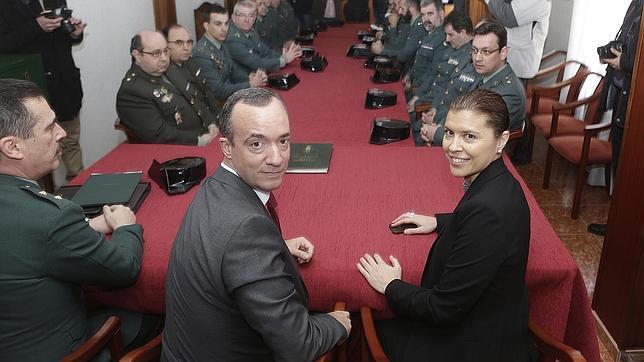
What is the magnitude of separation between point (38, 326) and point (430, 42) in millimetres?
3952

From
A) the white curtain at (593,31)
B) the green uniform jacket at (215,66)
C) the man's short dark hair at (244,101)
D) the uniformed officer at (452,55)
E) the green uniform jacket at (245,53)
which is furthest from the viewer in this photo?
the green uniform jacket at (245,53)

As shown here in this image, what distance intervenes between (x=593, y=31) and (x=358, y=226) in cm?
344

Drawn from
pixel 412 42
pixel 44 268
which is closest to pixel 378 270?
pixel 44 268

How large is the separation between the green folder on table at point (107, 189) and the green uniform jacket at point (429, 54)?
2.91m

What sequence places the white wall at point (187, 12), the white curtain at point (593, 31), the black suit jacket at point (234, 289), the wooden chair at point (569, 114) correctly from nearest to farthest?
the black suit jacket at point (234, 289)
the wooden chair at point (569, 114)
the white curtain at point (593, 31)
the white wall at point (187, 12)

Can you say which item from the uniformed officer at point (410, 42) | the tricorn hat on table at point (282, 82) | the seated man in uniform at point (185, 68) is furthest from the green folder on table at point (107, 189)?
the uniformed officer at point (410, 42)

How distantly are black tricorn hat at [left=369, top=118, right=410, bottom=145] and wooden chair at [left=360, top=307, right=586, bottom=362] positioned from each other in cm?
133

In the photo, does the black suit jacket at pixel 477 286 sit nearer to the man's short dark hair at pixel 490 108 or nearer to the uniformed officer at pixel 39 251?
the man's short dark hair at pixel 490 108

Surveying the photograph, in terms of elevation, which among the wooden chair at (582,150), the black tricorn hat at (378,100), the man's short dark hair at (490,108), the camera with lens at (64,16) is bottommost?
the wooden chair at (582,150)

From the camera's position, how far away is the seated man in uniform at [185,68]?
11.4 ft

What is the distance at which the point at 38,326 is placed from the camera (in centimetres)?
151

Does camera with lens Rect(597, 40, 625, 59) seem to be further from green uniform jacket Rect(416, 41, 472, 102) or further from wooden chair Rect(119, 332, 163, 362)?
wooden chair Rect(119, 332, 163, 362)

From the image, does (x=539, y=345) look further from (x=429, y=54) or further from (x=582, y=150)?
(x=429, y=54)

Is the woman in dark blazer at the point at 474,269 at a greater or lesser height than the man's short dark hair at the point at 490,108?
lesser
